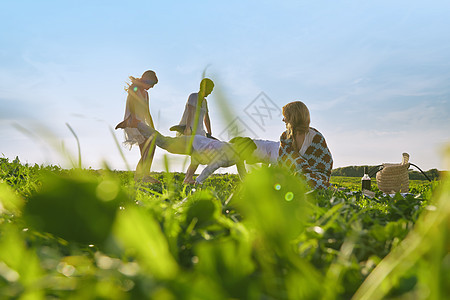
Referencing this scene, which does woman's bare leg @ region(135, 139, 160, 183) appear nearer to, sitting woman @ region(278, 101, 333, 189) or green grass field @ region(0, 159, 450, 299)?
green grass field @ region(0, 159, 450, 299)

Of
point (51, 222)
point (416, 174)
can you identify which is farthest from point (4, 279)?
point (416, 174)

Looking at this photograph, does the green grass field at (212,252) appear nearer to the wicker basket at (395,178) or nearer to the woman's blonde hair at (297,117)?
the woman's blonde hair at (297,117)

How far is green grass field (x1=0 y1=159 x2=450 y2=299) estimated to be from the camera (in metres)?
0.36

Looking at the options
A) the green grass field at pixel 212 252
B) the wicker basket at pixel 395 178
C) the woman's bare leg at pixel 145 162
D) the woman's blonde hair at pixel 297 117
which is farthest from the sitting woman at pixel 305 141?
the green grass field at pixel 212 252

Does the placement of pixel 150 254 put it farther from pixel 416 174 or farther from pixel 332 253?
pixel 416 174

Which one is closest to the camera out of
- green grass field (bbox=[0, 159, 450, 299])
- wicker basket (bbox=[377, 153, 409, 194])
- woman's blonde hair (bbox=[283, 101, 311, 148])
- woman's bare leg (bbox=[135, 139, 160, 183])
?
green grass field (bbox=[0, 159, 450, 299])

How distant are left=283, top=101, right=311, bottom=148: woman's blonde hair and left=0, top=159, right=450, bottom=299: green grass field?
5356 millimetres

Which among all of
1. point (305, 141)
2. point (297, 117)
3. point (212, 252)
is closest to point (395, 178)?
point (305, 141)

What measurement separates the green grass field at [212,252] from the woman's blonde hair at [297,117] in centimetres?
536

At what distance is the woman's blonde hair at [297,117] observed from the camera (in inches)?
232

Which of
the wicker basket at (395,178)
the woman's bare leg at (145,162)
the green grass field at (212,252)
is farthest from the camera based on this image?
the wicker basket at (395,178)

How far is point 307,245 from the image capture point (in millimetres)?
560

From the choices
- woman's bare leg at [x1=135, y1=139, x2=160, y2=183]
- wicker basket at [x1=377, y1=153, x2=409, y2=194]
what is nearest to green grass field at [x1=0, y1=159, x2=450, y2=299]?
woman's bare leg at [x1=135, y1=139, x2=160, y2=183]

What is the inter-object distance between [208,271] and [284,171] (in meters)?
0.29
